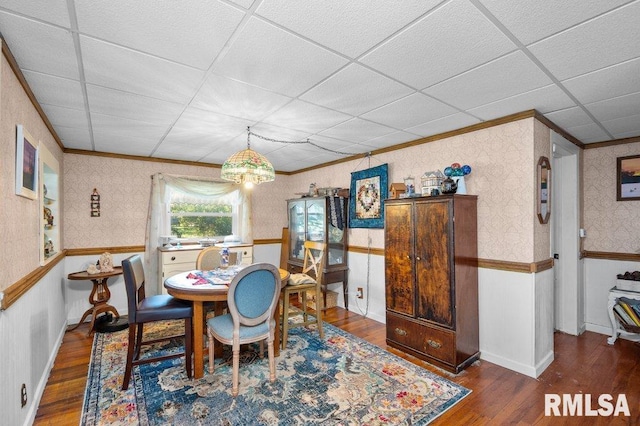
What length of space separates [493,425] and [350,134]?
9.34 feet

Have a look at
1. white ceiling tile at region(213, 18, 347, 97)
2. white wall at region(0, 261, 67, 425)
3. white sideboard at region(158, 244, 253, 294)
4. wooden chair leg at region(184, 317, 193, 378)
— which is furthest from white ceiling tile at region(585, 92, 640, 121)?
white wall at region(0, 261, 67, 425)

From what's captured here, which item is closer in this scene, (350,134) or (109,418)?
(109,418)

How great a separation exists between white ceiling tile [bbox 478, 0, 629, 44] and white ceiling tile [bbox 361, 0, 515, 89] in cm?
7

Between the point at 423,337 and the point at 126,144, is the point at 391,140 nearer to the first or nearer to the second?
the point at 423,337

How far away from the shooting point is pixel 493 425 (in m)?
2.06

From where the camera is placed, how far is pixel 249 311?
2.52m

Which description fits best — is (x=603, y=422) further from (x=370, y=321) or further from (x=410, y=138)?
(x=410, y=138)

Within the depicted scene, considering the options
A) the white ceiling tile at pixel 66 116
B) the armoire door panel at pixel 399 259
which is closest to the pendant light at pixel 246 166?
the white ceiling tile at pixel 66 116

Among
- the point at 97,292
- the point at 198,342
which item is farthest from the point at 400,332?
the point at 97,292

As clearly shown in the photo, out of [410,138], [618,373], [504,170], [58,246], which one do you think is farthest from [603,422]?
[58,246]

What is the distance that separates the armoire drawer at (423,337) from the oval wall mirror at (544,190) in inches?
56.5

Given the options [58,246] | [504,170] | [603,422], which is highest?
[504,170]

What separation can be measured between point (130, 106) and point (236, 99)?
95cm

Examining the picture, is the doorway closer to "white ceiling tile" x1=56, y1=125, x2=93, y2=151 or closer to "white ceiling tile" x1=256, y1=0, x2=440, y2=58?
"white ceiling tile" x1=256, y1=0, x2=440, y2=58
